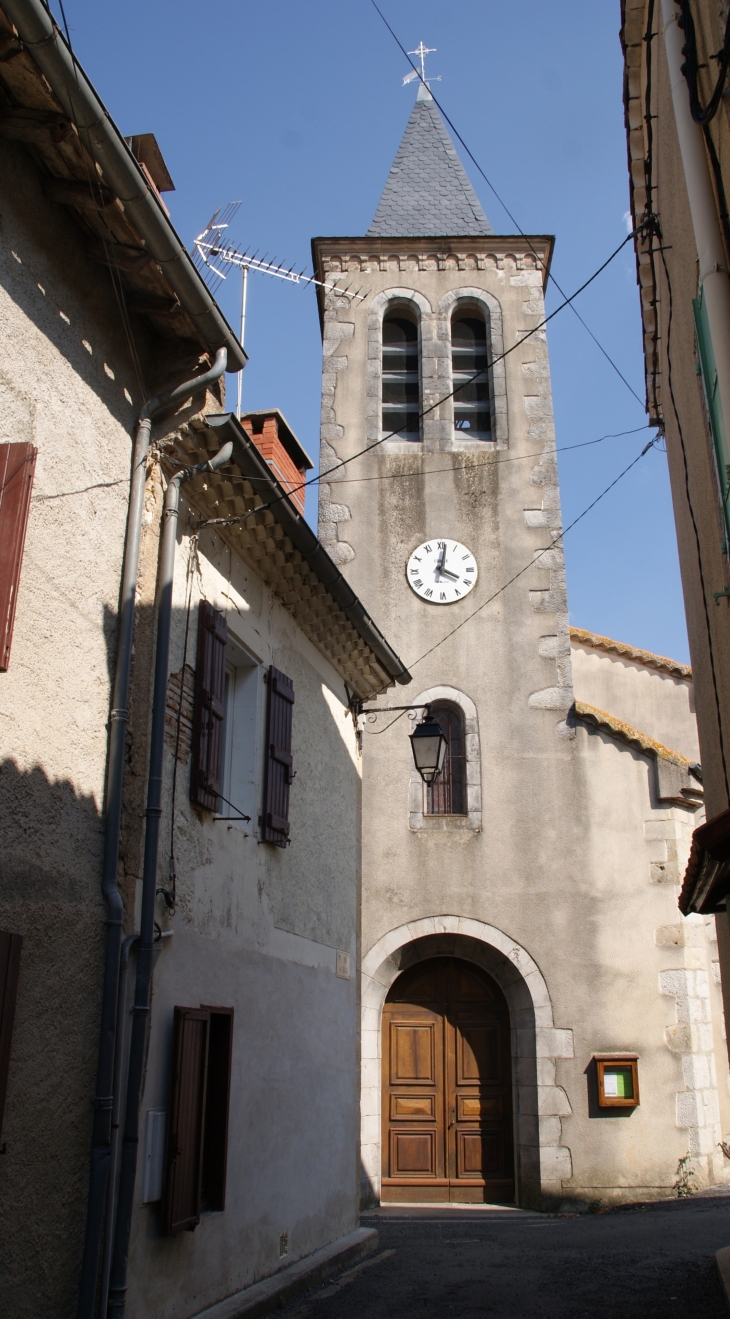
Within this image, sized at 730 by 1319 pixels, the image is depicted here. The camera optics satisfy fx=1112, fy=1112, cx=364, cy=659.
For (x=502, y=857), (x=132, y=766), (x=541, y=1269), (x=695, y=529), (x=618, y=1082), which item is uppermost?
(x=695, y=529)

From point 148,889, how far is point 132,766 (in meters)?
0.62

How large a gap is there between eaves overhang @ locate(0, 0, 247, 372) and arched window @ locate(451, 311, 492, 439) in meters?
9.42

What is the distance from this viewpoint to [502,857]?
496 inches

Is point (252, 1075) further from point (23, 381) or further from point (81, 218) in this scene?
point (81, 218)

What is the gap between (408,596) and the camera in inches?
550

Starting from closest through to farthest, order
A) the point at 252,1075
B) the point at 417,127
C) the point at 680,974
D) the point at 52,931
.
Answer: the point at 52,931 → the point at 252,1075 → the point at 680,974 → the point at 417,127

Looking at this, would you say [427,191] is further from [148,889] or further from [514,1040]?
[148,889]

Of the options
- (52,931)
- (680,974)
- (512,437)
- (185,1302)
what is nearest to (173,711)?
(52,931)

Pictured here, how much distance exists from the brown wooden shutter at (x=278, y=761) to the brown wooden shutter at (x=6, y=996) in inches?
120

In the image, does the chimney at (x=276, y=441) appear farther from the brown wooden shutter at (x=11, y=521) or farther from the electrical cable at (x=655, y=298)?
the brown wooden shutter at (x=11, y=521)

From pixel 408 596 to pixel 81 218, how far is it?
888 cm

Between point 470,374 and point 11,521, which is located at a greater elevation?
point 470,374

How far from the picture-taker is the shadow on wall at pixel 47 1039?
14.0 feet

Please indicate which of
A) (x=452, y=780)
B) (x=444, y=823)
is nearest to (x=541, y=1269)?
(x=444, y=823)
